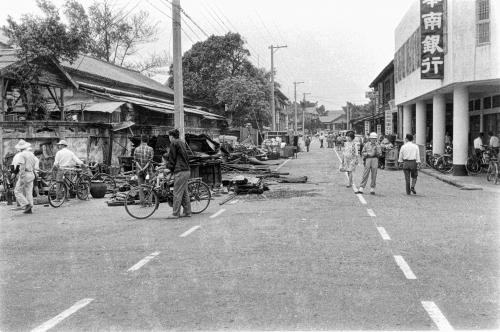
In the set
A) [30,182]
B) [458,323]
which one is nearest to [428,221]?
[458,323]

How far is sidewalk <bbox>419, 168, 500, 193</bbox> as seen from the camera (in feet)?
54.6

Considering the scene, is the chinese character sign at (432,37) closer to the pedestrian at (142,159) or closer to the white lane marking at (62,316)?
the pedestrian at (142,159)

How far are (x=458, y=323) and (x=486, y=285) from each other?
1.46m

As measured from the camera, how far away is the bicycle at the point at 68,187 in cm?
1443

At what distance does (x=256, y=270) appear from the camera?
648cm

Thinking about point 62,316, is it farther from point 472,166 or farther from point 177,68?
point 472,166

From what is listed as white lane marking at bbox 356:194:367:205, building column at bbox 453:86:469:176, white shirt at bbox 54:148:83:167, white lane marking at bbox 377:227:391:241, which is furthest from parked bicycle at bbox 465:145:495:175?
white shirt at bbox 54:148:83:167

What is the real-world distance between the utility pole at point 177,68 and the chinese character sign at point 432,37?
943 cm

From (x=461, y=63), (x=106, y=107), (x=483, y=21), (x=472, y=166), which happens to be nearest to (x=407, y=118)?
(x=472, y=166)

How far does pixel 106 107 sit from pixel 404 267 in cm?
2091

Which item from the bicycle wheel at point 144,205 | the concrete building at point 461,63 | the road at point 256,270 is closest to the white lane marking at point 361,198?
the road at point 256,270

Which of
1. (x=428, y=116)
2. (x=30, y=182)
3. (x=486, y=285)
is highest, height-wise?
(x=428, y=116)

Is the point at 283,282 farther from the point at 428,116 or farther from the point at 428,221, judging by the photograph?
the point at 428,116

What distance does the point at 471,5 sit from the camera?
62.0ft
